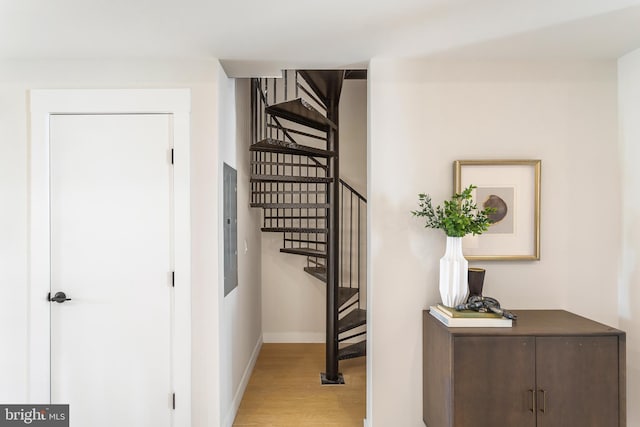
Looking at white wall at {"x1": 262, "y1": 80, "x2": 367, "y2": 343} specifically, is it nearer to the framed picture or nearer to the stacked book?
the framed picture

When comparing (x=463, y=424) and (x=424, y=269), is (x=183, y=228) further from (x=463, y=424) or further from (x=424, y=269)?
Result: (x=463, y=424)

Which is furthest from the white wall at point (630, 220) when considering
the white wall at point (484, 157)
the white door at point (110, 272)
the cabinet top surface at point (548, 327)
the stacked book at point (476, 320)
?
the white door at point (110, 272)

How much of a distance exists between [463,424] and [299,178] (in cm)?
200

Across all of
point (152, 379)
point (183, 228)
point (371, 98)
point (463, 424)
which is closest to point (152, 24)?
point (183, 228)

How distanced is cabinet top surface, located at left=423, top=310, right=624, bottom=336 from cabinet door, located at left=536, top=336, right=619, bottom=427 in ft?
0.14

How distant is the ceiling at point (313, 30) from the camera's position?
5.44 feet

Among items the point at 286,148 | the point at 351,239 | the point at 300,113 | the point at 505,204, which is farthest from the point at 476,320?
the point at 351,239

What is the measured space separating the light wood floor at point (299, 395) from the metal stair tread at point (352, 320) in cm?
43

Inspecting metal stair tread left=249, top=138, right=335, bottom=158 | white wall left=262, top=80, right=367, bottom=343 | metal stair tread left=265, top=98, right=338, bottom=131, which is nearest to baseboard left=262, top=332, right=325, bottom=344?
white wall left=262, top=80, right=367, bottom=343

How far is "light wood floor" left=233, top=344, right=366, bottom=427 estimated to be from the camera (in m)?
2.59

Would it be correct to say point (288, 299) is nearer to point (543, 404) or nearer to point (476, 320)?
point (476, 320)

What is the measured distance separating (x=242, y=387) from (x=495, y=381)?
1.97 metres

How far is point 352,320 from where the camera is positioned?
3.51 meters

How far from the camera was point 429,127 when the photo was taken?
90.3 inches
